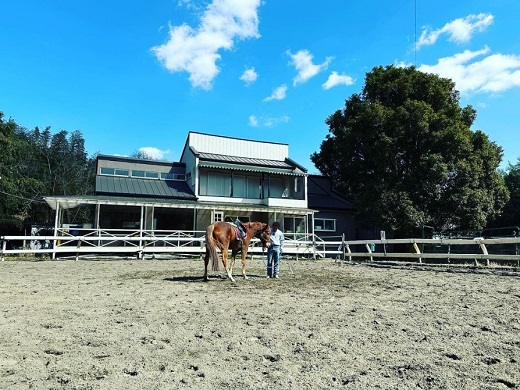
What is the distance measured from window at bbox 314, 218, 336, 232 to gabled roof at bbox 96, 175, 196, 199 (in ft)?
34.6

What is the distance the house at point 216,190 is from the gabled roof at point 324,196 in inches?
6.6

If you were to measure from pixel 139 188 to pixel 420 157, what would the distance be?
19338 mm

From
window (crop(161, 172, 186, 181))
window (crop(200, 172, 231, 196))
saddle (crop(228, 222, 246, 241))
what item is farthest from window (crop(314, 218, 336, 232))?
saddle (crop(228, 222, 246, 241))

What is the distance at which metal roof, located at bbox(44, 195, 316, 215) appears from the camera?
830 inches

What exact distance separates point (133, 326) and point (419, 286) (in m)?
7.05

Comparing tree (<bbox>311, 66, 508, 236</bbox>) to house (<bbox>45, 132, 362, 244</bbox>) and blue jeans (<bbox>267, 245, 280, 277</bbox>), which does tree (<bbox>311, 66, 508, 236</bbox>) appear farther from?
blue jeans (<bbox>267, 245, 280, 277</bbox>)

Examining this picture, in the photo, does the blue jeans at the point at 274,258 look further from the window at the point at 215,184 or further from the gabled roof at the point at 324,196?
the gabled roof at the point at 324,196

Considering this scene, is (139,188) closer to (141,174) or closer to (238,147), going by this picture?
(141,174)

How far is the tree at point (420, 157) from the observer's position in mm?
26391

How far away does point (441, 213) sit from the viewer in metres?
27.2

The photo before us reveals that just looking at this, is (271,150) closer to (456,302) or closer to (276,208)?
(276,208)

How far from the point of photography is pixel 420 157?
88.2 ft

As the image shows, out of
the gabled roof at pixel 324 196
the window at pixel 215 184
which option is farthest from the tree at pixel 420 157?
the window at pixel 215 184

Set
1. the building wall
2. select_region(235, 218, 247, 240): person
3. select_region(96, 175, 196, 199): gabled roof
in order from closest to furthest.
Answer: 1. select_region(235, 218, 247, 240): person
2. select_region(96, 175, 196, 199): gabled roof
3. the building wall
